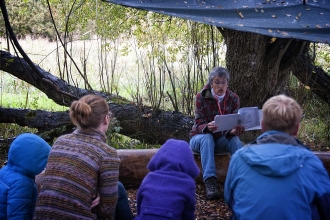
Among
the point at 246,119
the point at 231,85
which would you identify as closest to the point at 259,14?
the point at 231,85

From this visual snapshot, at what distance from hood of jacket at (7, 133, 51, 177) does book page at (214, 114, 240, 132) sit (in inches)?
56.9

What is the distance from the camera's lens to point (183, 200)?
215 centimetres

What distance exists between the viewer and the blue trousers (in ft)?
12.0

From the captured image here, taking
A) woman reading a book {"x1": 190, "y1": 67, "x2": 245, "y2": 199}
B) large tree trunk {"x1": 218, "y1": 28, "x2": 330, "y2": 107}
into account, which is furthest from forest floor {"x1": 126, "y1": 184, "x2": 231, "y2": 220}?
large tree trunk {"x1": 218, "y1": 28, "x2": 330, "y2": 107}

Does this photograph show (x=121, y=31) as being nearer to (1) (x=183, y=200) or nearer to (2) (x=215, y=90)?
(2) (x=215, y=90)

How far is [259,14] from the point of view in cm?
409

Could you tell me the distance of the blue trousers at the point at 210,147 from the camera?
12.0ft

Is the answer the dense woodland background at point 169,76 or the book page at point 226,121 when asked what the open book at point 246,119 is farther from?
the dense woodland background at point 169,76

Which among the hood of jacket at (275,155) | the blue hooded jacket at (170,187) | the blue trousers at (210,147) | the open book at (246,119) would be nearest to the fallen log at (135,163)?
the blue trousers at (210,147)

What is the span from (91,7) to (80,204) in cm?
508

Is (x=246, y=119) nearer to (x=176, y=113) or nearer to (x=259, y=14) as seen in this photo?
(x=259, y=14)

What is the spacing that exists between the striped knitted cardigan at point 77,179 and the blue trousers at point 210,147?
147cm

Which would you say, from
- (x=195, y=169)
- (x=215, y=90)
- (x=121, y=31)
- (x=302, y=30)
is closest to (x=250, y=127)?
(x=215, y=90)

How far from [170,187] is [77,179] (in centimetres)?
48
